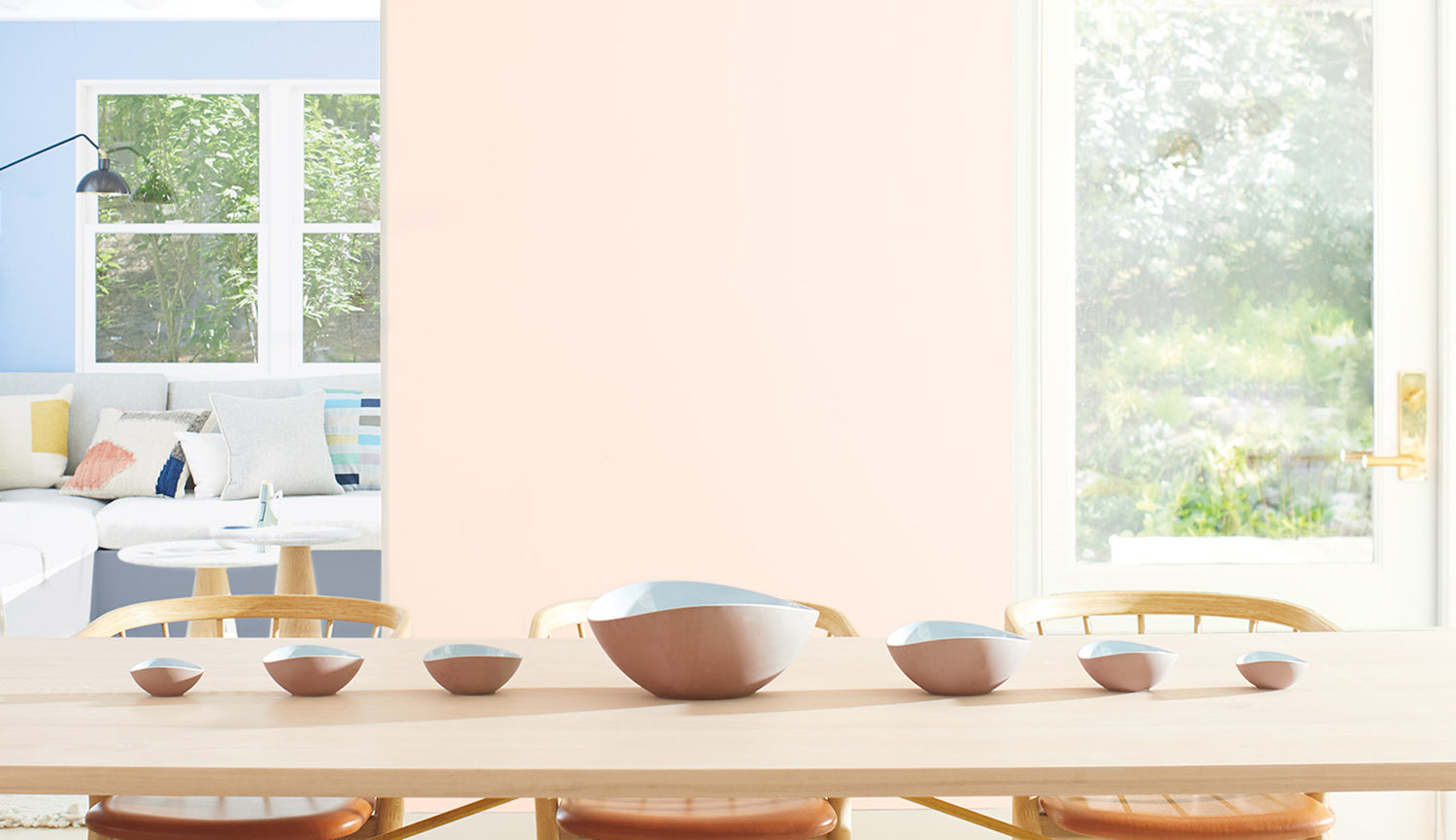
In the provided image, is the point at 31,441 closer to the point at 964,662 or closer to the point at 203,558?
the point at 203,558

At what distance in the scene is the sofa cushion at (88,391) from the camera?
5.48 m

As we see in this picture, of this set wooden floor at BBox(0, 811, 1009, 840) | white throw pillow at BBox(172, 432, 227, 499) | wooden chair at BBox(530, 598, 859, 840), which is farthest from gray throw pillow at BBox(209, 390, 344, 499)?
wooden chair at BBox(530, 598, 859, 840)

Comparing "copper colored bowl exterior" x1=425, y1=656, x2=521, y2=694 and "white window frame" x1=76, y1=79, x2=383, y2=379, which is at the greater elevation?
"white window frame" x1=76, y1=79, x2=383, y2=379

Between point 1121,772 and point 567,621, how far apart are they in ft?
3.51

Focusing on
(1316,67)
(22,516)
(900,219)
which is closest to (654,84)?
(900,219)

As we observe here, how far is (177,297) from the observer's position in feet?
19.7

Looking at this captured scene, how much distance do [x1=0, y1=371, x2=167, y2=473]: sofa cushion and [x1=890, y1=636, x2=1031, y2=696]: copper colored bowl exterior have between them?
204 inches

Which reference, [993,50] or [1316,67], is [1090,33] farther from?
[1316,67]

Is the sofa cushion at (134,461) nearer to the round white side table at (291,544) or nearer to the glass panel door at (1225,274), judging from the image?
the round white side table at (291,544)

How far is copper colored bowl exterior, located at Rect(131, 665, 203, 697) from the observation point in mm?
1199

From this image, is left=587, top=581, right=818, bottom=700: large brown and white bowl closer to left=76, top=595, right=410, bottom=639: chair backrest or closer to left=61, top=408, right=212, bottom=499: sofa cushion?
left=76, top=595, right=410, bottom=639: chair backrest

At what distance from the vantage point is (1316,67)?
8.61 ft

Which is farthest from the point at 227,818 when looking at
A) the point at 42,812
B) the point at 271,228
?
the point at 271,228

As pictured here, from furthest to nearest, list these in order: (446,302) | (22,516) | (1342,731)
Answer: (22,516)
(446,302)
(1342,731)
